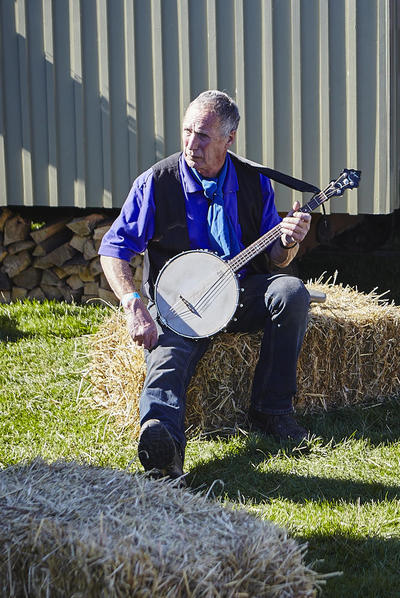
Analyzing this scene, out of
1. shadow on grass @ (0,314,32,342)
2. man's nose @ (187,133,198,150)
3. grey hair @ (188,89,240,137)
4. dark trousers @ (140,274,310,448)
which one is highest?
grey hair @ (188,89,240,137)

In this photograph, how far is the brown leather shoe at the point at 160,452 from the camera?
11.0ft

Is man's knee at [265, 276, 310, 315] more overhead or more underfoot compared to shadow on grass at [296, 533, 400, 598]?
more overhead

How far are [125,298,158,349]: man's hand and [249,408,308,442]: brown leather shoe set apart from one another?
0.67 m

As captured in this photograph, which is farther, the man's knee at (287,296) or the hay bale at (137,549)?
the man's knee at (287,296)

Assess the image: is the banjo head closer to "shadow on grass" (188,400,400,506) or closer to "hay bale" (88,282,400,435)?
"hay bale" (88,282,400,435)

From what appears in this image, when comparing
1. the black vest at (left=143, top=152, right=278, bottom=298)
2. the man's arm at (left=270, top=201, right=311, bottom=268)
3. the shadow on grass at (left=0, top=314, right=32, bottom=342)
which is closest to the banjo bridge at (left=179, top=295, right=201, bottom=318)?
the black vest at (left=143, top=152, right=278, bottom=298)

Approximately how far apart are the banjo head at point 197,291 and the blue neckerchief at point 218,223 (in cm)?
14

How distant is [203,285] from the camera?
3.89 meters

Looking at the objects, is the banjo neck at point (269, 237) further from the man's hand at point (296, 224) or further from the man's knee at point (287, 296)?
the man's knee at point (287, 296)

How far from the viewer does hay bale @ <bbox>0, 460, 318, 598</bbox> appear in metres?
2.06

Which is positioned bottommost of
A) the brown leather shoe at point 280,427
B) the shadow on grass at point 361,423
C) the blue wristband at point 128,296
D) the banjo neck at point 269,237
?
the shadow on grass at point 361,423

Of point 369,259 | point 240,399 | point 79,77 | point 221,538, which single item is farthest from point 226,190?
point 369,259

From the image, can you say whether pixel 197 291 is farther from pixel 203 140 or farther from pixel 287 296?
pixel 203 140

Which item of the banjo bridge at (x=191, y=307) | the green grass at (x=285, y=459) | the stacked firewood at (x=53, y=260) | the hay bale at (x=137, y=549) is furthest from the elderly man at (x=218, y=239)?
the stacked firewood at (x=53, y=260)
